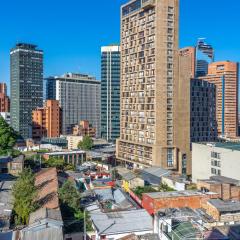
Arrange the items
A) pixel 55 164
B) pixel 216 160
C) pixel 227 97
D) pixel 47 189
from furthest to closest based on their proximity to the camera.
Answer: pixel 227 97 < pixel 55 164 < pixel 216 160 < pixel 47 189

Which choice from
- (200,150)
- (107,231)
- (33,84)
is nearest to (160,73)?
(200,150)

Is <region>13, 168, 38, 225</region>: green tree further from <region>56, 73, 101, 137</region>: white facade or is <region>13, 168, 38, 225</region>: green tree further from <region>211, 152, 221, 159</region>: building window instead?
<region>56, 73, 101, 137</region>: white facade

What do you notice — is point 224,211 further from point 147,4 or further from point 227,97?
point 227,97

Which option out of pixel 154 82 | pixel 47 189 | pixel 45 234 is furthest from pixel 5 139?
pixel 45 234

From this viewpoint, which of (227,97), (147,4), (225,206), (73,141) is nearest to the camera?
(225,206)

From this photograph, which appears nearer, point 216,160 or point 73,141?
point 216,160

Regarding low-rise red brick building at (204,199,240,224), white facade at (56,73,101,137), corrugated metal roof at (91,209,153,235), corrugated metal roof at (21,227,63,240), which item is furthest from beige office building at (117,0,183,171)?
white facade at (56,73,101,137)

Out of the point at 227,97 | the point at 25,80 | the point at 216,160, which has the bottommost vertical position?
the point at 216,160

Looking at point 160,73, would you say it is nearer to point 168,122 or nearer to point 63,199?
point 168,122
